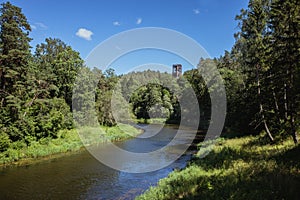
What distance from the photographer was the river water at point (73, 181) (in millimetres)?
13759

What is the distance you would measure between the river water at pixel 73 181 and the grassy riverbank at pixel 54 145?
6.41 feet

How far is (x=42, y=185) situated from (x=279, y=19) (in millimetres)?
19205

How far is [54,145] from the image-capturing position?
2598 centimetres

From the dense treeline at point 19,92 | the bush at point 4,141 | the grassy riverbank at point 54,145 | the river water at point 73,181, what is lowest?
the river water at point 73,181

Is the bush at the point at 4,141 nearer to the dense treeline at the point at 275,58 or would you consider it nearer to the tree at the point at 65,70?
the tree at the point at 65,70

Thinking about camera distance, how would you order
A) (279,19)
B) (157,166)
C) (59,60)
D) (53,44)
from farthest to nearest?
1. (53,44)
2. (59,60)
3. (157,166)
4. (279,19)

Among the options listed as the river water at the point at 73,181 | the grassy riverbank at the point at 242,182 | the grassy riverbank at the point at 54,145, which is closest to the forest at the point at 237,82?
the grassy riverbank at the point at 54,145

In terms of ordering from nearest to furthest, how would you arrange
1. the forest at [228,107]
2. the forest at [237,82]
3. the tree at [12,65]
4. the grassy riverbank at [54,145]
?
the forest at [228,107] → the forest at [237,82] → the grassy riverbank at [54,145] → the tree at [12,65]

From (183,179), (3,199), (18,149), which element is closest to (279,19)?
(183,179)

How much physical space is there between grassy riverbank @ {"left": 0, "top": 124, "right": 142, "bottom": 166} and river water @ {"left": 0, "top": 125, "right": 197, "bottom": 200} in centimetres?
195

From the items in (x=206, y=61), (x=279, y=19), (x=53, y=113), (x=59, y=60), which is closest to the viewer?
(x=279, y=19)

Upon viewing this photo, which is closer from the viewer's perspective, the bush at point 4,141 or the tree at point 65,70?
the bush at point 4,141

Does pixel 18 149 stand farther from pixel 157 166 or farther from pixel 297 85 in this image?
pixel 297 85

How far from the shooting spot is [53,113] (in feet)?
93.0
